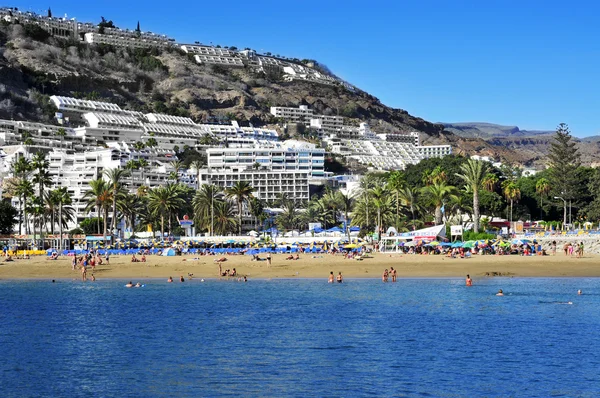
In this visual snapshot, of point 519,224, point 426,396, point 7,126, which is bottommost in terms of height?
point 426,396

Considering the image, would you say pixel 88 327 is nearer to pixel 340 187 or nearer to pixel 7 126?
pixel 340 187

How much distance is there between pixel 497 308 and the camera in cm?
4212

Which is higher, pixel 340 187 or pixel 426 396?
pixel 340 187

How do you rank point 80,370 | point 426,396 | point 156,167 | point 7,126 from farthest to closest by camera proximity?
point 7,126, point 156,167, point 80,370, point 426,396

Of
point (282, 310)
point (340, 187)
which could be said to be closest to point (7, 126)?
point (340, 187)

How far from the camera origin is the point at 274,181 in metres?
159

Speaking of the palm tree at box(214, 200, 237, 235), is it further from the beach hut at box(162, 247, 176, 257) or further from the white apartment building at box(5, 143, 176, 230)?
the white apartment building at box(5, 143, 176, 230)

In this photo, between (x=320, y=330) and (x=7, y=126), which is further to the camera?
(x=7, y=126)

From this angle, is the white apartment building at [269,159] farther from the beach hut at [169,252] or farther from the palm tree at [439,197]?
the beach hut at [169,252]

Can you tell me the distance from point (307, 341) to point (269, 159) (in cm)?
13591

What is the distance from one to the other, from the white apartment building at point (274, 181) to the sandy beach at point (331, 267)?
3432 inches

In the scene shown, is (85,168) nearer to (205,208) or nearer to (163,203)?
(163,203)

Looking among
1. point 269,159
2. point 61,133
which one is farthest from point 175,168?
point 61,133

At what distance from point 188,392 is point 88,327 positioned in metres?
14.7
